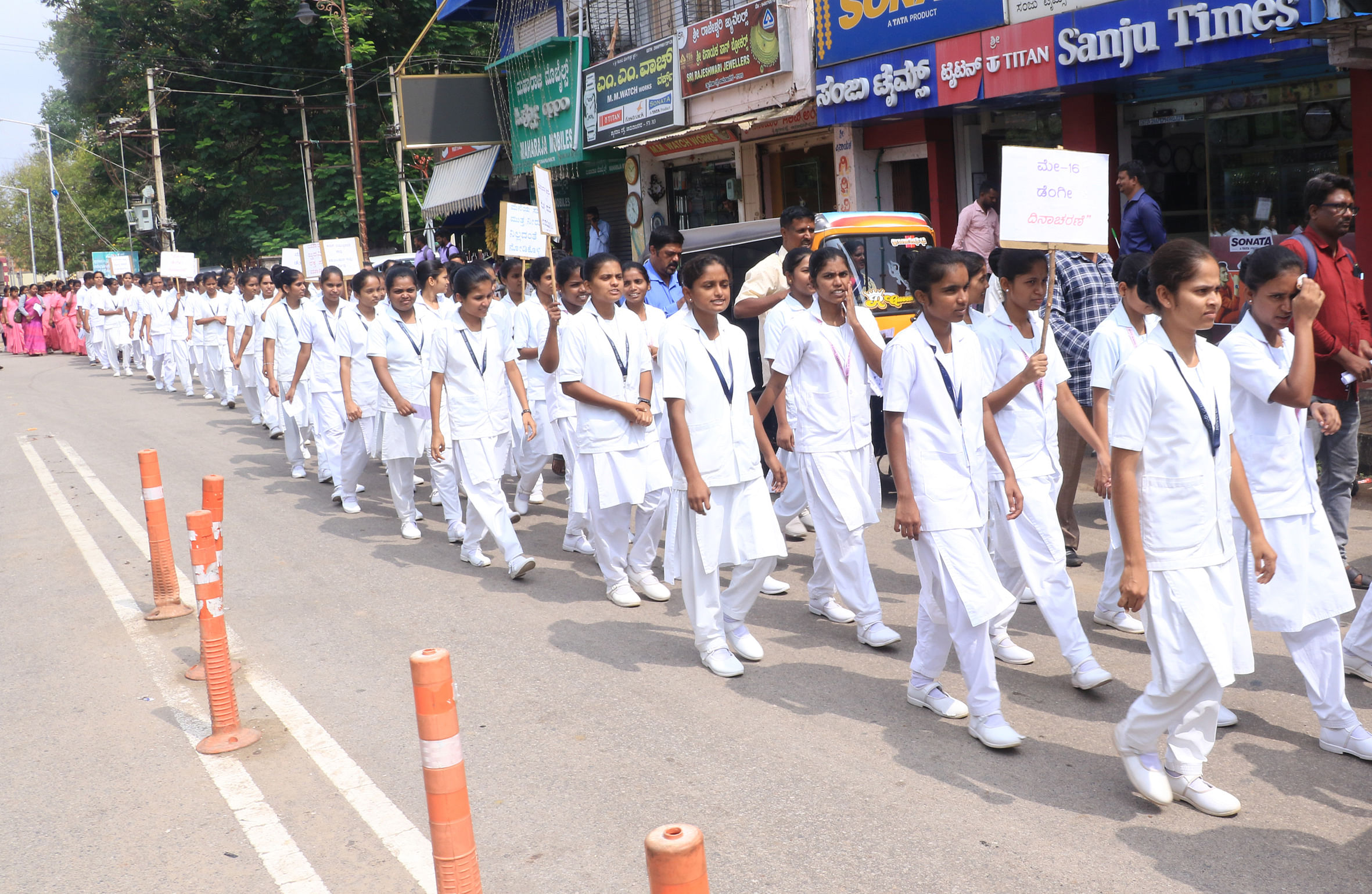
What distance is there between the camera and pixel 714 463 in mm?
5289

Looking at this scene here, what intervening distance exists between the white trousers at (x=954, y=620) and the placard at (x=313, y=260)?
9.95m

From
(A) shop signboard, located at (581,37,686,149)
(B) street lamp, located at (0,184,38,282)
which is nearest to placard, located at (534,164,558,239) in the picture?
(A) shop signboard, located at (581,37,686,149)

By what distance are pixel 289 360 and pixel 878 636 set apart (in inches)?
330

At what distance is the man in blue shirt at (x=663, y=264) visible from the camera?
29.2 ft

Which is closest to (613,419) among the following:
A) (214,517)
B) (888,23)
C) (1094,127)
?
(214,517)

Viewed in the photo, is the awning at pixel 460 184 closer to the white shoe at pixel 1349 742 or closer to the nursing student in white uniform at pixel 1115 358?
the nursing student in white uniform at pixel 1115 358

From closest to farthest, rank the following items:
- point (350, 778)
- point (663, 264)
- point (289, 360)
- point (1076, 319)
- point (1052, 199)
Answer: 1. point (350, 778)
2. point (1052, 199)
3. point (1076, 319)
4. point (663, 264)
5. point (289, 360)

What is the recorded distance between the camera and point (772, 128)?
17859mm

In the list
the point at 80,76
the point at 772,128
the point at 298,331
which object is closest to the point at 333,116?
the point at 80,76

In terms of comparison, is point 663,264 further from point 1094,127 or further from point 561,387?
point 1094,127

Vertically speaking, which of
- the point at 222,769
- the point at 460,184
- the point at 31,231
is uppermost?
the point at 31,231

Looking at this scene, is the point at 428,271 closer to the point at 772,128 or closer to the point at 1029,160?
the point at 1029,160

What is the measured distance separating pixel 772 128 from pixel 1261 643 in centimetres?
1364

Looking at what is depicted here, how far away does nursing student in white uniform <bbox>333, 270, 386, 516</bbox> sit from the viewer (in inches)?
356
